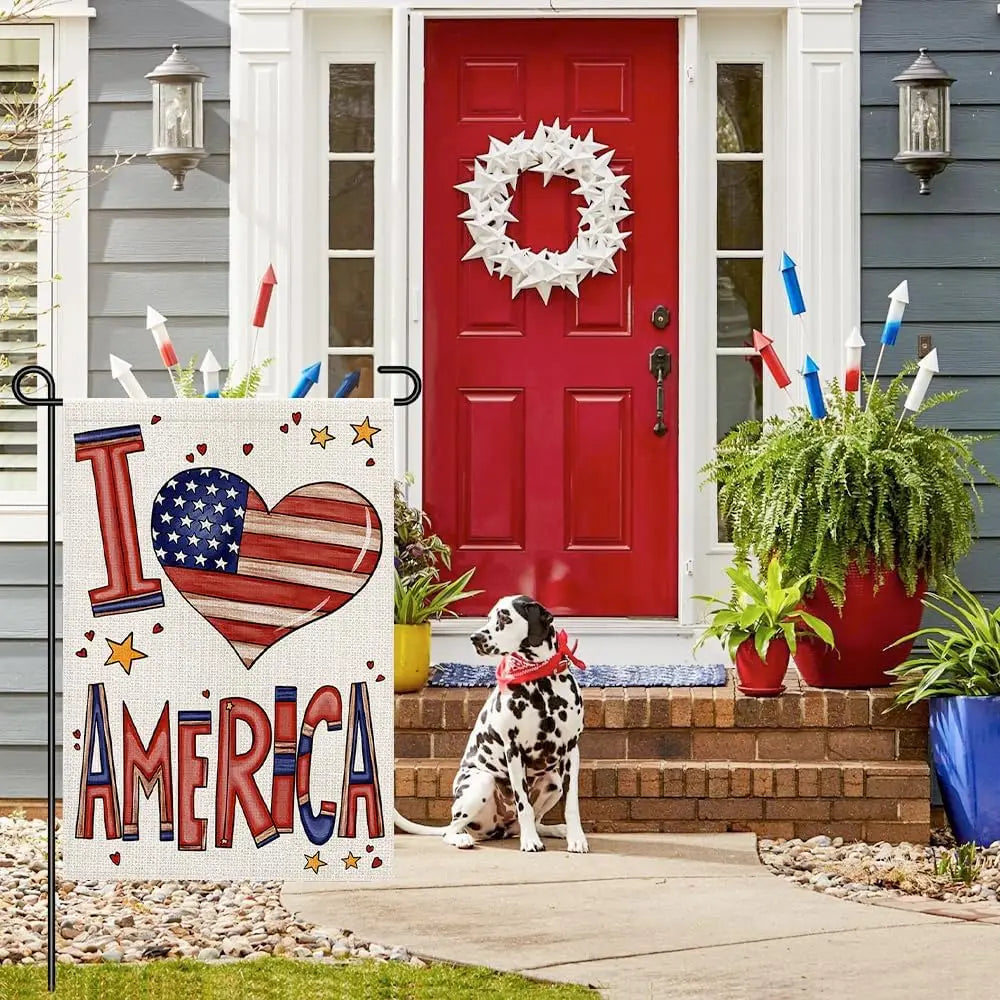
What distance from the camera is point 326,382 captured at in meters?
5.22

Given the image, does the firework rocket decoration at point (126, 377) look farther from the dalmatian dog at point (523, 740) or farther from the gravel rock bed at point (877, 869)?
the gravel rock bed at point (877, 869)

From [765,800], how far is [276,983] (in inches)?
74.4

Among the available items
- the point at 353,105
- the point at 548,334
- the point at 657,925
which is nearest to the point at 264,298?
the point at 353,105

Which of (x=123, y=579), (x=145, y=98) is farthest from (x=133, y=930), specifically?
(x=145, y=98)

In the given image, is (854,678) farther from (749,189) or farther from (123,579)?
(123,579)

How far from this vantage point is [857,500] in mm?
4484

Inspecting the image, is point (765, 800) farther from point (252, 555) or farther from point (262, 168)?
point (262, 168)

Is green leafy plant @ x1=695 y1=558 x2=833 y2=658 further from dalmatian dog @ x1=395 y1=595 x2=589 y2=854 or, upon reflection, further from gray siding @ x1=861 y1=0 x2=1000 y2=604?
gray siding @ x1=861 y1=0 x2=1000 y2=604

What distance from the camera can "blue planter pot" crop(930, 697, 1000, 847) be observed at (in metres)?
4.37

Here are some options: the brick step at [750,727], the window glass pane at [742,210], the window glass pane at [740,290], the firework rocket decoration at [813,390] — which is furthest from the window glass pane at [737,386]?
the brick step at [750,727]

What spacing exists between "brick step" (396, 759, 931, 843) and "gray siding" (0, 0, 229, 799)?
6.31 ft

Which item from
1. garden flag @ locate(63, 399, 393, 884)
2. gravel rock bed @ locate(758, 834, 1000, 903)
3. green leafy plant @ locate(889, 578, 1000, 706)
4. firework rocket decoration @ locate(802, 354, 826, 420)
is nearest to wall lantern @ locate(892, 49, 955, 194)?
firework rocket decoration @ locate(802, 354, 826, 420)

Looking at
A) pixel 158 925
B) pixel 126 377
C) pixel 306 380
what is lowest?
pixel 158 925

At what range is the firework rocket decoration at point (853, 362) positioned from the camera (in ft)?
15.6
